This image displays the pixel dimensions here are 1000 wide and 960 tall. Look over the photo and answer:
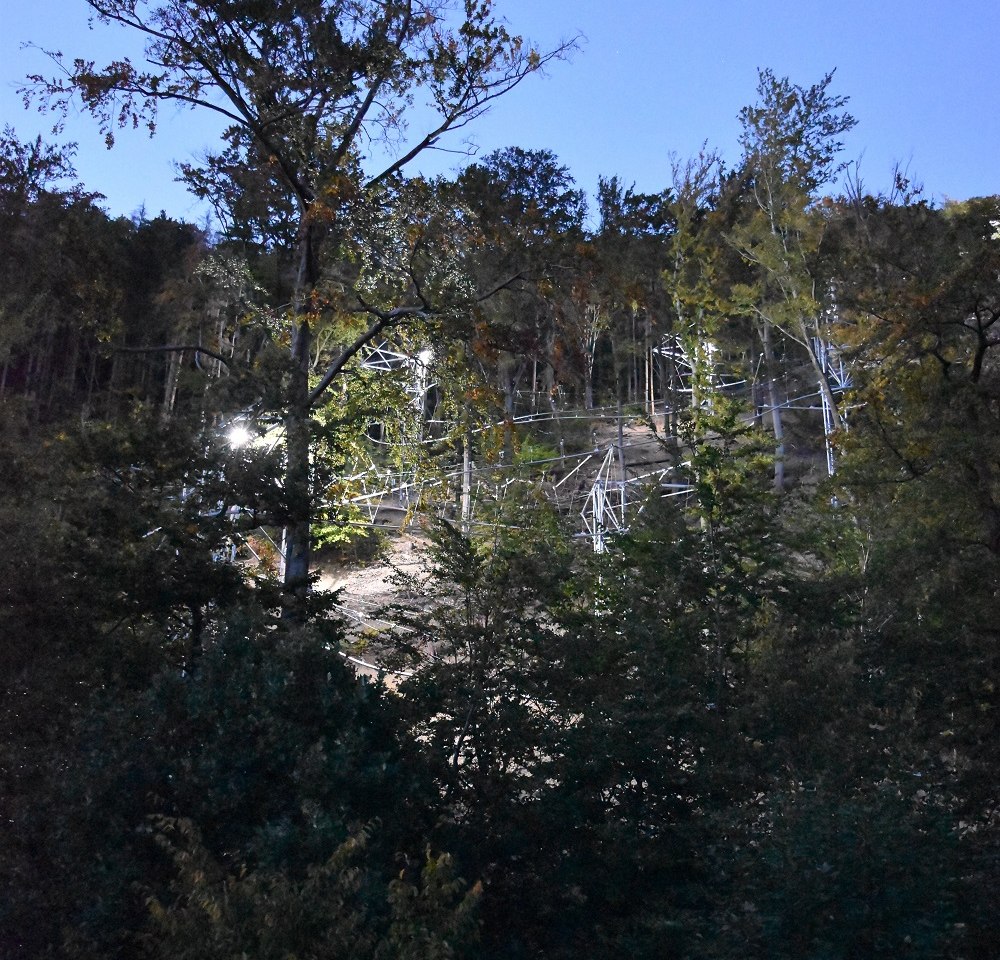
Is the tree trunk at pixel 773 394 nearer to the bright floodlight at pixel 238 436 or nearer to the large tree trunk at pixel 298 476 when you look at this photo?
the large tree trunk at pixel 298 476

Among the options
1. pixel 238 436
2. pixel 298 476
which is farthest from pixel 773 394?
pixel 298 476

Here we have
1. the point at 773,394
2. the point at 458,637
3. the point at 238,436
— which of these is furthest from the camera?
the point at 773,394

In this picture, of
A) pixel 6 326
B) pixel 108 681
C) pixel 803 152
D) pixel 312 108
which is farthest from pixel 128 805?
pixel 803 152

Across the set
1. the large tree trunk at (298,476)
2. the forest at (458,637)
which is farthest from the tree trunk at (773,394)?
the large tree trunk at (298,476)

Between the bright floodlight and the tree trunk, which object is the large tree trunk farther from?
the tree trunk

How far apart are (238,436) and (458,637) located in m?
3.63

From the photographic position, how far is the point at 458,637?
32.7 ft

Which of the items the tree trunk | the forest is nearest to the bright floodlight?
the forest

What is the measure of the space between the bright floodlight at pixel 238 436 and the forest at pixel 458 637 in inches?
3.4

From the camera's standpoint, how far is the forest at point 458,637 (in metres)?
6.48

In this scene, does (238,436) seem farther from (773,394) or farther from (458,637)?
(773,394)

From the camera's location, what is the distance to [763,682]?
33.6 ft

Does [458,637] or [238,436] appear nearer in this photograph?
[458,637]

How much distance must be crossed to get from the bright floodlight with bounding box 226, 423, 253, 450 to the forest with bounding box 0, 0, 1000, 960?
9 cm
